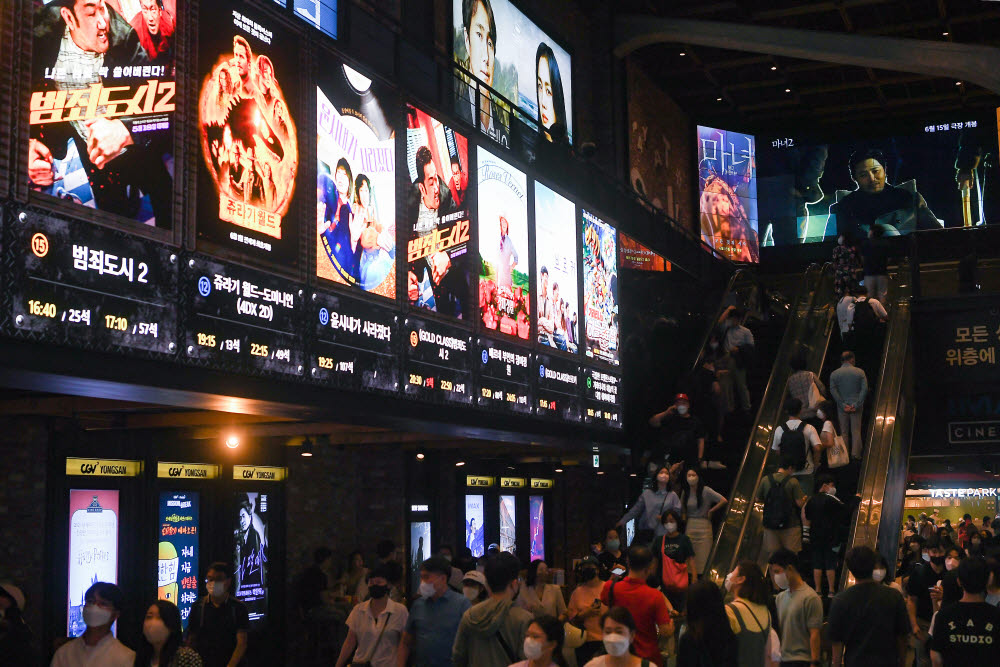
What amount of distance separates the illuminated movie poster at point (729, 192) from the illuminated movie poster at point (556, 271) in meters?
14.6

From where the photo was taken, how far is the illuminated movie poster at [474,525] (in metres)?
17.0

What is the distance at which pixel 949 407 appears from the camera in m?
19.3

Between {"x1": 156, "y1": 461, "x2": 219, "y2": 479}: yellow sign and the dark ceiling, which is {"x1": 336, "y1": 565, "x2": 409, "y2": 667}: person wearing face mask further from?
the dark ceiling

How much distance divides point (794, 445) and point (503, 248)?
4148 mm

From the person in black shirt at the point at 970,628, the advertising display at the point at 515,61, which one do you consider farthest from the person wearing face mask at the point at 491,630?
the advertising display at the point at 515,61

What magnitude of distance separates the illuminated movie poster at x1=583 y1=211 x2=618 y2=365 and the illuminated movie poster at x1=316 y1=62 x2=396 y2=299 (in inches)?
187

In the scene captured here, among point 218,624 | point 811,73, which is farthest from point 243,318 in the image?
point 811,73

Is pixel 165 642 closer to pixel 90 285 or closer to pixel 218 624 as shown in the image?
pixel 90 285

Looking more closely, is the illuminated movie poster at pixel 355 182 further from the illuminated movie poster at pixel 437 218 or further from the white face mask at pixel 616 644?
the white face mask at pixel 616 644

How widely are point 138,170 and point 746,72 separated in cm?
2226

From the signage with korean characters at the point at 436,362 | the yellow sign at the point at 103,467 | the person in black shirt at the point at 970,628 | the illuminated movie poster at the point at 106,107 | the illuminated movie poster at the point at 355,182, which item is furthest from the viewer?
the signage with korean characters at the point at 436,362

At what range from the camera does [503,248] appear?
1284cm

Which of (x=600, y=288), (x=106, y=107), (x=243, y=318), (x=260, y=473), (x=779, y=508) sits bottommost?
(x=779, y=508)

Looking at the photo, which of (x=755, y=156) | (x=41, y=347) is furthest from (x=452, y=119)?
(x=755, y=156)
